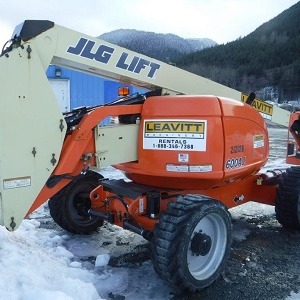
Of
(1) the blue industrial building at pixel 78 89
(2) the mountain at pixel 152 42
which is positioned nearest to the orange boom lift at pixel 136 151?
(1) the blue industrial building at pixel 78 89

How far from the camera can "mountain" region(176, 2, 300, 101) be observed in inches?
1927

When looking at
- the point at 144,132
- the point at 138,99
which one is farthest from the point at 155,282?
the point at 138,99

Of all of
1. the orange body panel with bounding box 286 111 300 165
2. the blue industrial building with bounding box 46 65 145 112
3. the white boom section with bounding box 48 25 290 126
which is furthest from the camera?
the blue industrial building with bounding box 46 65 145 112

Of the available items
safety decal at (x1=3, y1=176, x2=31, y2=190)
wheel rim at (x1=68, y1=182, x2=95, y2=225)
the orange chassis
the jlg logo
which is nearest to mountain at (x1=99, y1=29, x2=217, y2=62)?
the orange chassis

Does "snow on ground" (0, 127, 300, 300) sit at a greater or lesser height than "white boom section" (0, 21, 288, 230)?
lesser

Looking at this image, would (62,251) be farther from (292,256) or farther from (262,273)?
(292,256)

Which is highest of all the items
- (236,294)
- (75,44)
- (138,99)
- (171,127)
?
(75,44)

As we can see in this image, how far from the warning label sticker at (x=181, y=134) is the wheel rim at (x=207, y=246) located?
670 mm

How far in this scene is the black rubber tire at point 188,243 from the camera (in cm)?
327

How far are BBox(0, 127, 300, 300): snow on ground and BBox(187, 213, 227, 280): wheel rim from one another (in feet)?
1.14

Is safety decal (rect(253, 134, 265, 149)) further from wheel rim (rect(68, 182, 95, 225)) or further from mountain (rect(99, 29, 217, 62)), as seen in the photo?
mountain (rect(99, 29, 217, 62))

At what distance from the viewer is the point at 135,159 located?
13.0 ft

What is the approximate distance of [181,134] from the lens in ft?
12.3

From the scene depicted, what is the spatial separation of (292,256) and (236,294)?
1.16m
